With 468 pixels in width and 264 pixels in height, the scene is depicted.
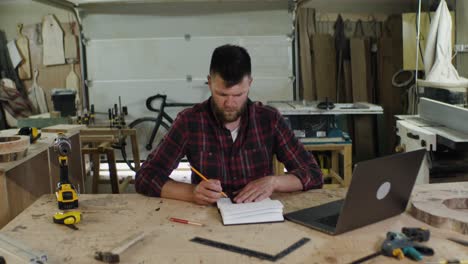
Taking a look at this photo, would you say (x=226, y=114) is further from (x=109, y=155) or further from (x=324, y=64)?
(x=324, y=64)

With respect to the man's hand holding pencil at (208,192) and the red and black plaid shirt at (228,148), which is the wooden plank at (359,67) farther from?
the man's hand holding pencil at (208,192)

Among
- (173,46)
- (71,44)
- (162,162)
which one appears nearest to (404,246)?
(162,162)

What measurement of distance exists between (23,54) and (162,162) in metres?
4.26

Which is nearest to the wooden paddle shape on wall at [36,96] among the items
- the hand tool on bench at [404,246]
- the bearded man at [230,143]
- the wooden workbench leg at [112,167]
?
the wooden workbench leg at [112,167]

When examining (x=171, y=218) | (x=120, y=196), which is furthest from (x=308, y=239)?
(x=120, y=196)

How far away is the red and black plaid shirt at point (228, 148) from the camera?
2098 mm

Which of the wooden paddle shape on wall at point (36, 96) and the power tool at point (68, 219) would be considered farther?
the wooden paddle shape on wall at point (36, 96)

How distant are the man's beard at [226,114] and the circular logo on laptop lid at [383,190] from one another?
72cm

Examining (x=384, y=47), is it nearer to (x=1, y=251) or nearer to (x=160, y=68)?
(x=160, y=68)

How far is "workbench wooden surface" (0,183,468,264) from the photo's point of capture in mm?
1333

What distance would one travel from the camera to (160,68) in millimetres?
5672

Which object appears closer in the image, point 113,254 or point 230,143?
point 113,254

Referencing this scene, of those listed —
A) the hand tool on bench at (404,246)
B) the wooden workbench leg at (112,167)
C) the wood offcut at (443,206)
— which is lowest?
the wooden workbench leg at (112,167)

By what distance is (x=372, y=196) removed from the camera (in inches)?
59.0
